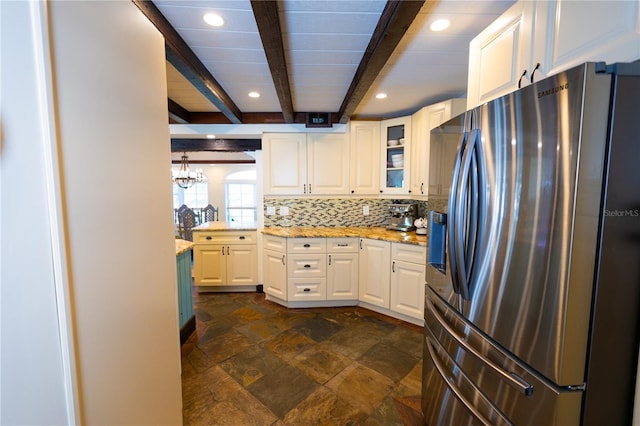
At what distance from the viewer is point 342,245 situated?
2969 mm

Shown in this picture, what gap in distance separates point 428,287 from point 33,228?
1608mm

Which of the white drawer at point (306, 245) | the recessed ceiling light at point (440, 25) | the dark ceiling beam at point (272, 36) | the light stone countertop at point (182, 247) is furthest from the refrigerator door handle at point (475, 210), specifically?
the light stone countertop at point (182, 247)

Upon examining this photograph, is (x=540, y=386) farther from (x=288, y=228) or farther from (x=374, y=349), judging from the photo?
(x=288, y=228)

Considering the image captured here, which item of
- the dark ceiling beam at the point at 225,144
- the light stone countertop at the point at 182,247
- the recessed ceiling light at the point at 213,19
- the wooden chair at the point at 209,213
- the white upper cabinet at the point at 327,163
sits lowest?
the wooden chair at the point at 209,213

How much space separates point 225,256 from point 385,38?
2.95 meters

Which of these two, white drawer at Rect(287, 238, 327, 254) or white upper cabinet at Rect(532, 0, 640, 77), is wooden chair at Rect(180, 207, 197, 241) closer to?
white drawer at Rect(287, 238, 327, 254)

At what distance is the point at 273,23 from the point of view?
4.25 ft


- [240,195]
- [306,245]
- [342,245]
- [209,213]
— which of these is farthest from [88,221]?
[240,195]

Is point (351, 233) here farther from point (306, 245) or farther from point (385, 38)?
point (385, 38)

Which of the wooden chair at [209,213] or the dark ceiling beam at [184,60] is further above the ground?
the dark ceiling beam at [184,60]

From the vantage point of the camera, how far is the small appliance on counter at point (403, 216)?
311 cm

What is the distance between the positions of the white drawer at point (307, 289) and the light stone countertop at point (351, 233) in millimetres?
517

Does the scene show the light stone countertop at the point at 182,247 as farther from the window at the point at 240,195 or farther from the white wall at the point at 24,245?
the window at the point at 240,195

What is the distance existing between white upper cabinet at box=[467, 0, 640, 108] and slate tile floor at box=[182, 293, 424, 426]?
6.14 feet
